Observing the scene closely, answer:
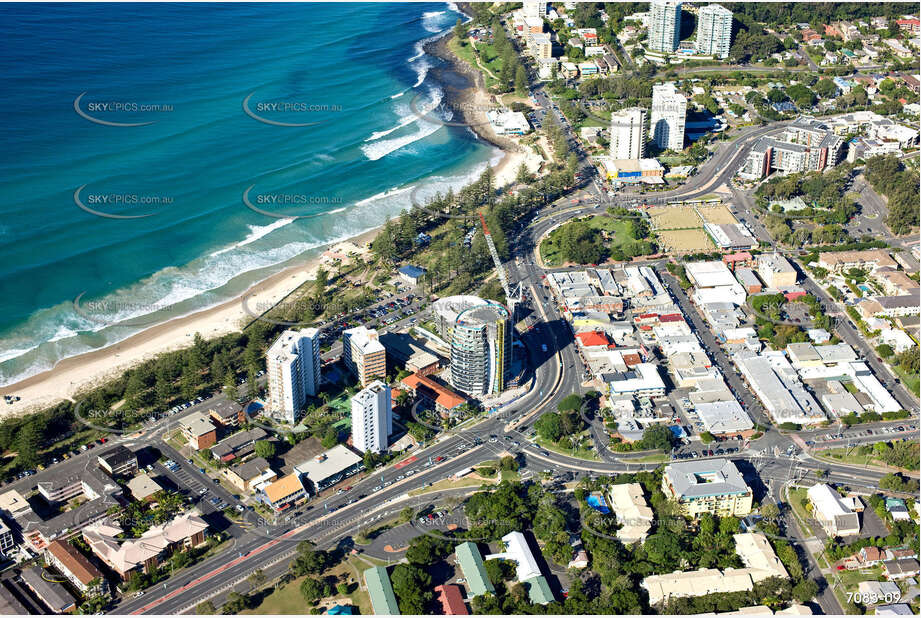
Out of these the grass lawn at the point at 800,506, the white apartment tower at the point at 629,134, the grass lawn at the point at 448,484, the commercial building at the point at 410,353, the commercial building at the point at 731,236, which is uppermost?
the white apartment tower at the point at 629,134

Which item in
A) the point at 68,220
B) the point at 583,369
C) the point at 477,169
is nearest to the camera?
the point at 583,369

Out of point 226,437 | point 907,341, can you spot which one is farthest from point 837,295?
point 226,437

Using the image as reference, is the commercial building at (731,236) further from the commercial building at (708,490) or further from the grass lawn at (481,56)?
the grass lawn at (481,56)

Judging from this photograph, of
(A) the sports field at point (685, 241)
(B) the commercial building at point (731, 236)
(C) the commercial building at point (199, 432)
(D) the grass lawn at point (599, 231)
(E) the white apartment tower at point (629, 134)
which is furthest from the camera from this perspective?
(E) the white apartment tower at point (629, 134)

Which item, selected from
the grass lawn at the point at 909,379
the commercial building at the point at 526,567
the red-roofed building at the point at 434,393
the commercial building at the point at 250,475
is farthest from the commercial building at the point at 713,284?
the commercial building at the point at 250,475

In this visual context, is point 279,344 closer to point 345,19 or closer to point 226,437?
point 226,437

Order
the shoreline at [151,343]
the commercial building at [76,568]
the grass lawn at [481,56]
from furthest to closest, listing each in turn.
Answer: the grass lawn at [481,56]
the shoreline at [151,343]
the commercial building at [76,568]
